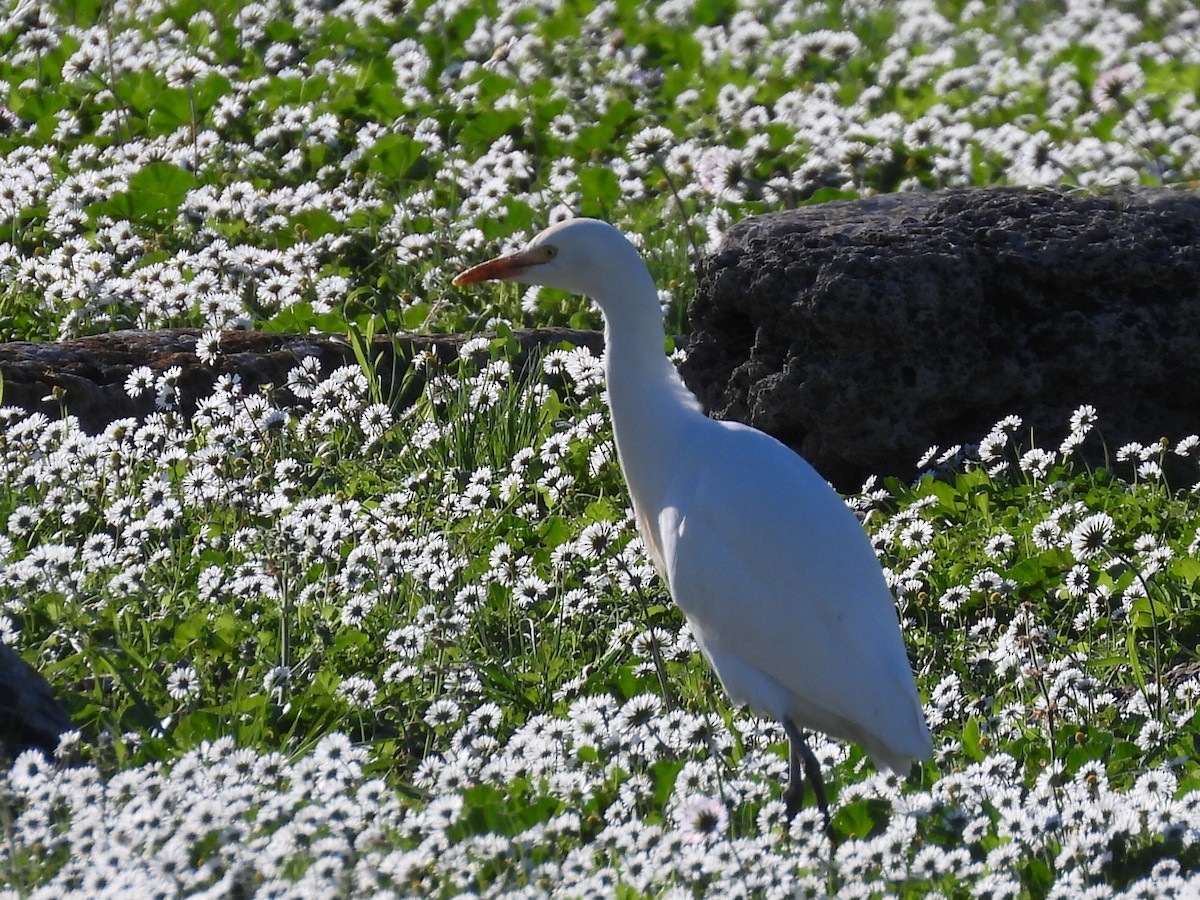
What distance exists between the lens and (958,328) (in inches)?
231

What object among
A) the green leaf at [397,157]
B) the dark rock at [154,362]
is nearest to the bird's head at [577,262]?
the dark rock at [154,362]

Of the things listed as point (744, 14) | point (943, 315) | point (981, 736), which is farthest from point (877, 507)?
point (744, 14)

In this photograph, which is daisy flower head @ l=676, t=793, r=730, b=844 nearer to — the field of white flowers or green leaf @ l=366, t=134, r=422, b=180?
the field of white flowers

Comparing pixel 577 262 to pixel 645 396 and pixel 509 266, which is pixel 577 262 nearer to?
pixel 509 266

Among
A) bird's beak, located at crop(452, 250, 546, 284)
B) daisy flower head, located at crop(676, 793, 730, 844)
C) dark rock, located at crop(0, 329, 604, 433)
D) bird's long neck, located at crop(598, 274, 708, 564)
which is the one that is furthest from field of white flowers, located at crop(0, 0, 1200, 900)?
bird's beak, located at crop(452, 250, 546, 284)

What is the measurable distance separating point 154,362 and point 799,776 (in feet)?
11.1

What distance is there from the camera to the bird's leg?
3.83 metres

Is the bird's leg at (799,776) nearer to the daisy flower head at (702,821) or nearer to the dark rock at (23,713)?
the daisy flower head at (702,821)

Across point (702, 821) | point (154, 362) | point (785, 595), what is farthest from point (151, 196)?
point (702, 821)

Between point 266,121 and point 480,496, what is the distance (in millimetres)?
4848

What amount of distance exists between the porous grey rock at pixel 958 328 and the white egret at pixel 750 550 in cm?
135

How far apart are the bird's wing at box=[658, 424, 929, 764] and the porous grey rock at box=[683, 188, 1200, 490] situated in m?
1.53

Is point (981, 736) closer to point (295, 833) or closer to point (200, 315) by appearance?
point (295, 833)

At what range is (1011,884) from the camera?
3.11m
